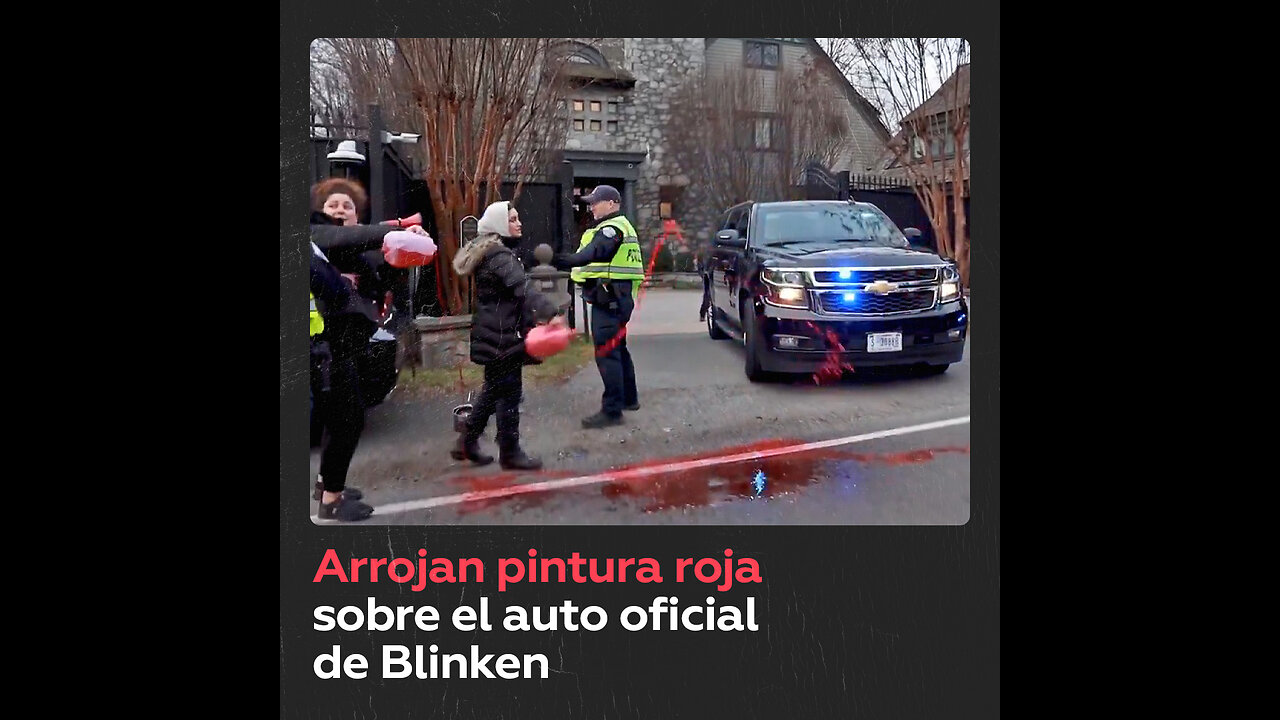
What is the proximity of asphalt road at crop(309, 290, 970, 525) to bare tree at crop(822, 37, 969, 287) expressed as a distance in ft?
1.97

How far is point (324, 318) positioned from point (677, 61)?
1648mm

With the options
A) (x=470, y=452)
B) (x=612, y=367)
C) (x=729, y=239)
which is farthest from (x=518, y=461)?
(x=729, y=239)

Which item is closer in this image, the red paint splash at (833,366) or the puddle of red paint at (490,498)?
the puddle of red paint at (490,498)

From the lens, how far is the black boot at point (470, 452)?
10.1 feet

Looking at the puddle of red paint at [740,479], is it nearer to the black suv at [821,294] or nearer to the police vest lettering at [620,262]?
the black suv at [821,294]

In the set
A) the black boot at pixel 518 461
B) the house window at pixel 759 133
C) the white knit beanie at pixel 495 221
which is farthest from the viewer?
the house window at pixel 759 133

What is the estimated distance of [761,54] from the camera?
10.5 feet

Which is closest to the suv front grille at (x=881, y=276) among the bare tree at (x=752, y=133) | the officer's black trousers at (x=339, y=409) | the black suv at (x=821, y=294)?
the black suv at (x=821, y=294)

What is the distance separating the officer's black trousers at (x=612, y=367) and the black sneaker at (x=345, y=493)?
0.95 metres

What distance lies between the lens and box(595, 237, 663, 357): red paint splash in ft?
10.4

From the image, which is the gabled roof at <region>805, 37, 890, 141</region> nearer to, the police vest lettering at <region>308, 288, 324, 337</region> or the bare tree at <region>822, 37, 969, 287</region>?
the bare tree at <region>822, 37, 969, 287</region>

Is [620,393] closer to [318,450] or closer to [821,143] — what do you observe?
[318,450]

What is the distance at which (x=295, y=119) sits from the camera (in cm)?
297

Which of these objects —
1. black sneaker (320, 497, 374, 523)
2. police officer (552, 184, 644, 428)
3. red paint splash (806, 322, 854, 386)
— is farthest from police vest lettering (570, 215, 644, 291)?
black sneaker (320, 497, 374, 523)
